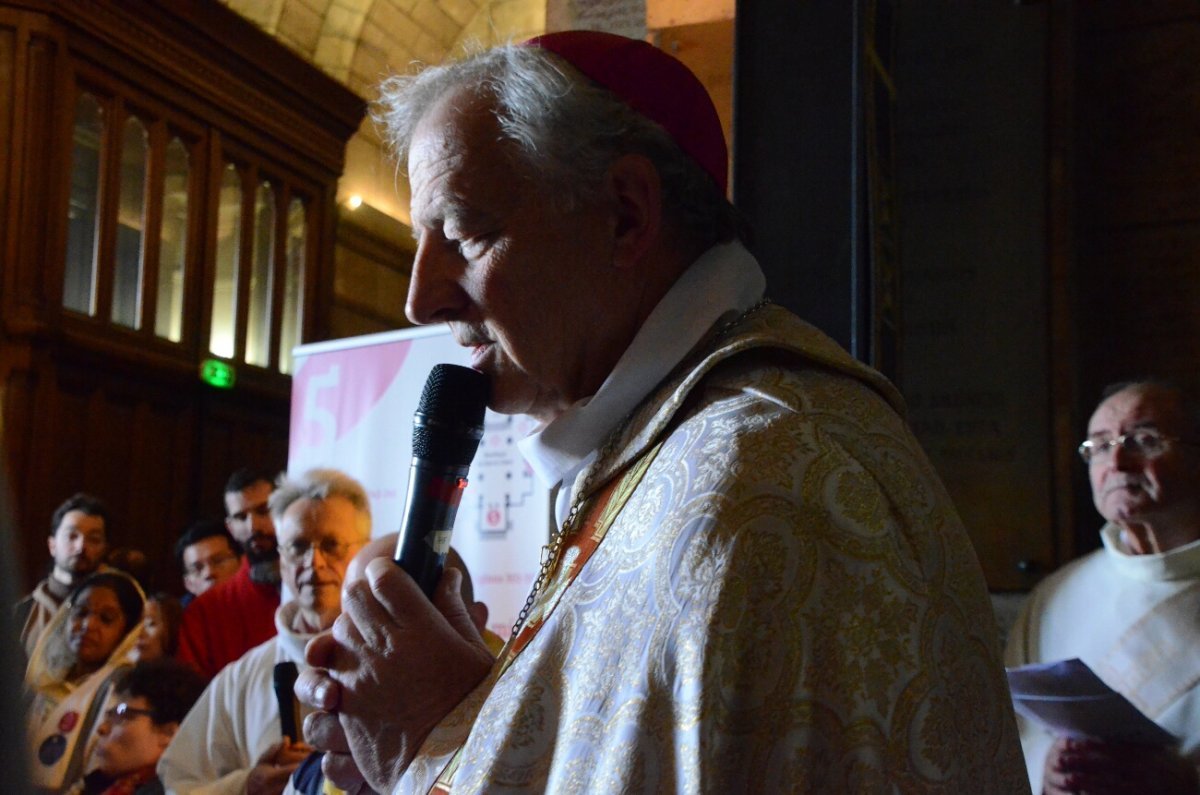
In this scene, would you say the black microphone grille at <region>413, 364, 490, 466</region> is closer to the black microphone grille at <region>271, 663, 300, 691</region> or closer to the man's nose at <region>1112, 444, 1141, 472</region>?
the black microphone grille at <region>271, 663, 300, 691</region>

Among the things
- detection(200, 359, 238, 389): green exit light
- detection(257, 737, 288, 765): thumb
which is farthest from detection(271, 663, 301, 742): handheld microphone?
detection(200, 359, 238, 389): green exit light

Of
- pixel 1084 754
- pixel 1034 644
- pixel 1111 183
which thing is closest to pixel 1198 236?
pixel 1111 183

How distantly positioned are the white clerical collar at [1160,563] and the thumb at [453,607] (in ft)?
7.13

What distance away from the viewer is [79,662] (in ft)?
16.8

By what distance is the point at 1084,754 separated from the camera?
2555mm

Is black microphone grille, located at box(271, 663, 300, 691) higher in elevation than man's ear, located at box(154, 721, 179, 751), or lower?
higher

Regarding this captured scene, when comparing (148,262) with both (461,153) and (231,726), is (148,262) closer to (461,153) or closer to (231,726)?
(231,726)

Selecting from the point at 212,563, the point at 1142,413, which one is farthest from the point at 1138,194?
the point at 212,563

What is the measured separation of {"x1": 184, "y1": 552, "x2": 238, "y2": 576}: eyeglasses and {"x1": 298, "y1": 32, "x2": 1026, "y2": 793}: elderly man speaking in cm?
451

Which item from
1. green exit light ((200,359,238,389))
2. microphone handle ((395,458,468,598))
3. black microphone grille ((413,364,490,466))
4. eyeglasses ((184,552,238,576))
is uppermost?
green exit light ((200,359,238,389))

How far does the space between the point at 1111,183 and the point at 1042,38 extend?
0.54 meters

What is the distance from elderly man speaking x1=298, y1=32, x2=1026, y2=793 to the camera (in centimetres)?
109

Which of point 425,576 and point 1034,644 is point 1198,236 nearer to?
point 1034,644

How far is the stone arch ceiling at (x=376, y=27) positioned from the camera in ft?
35.3
